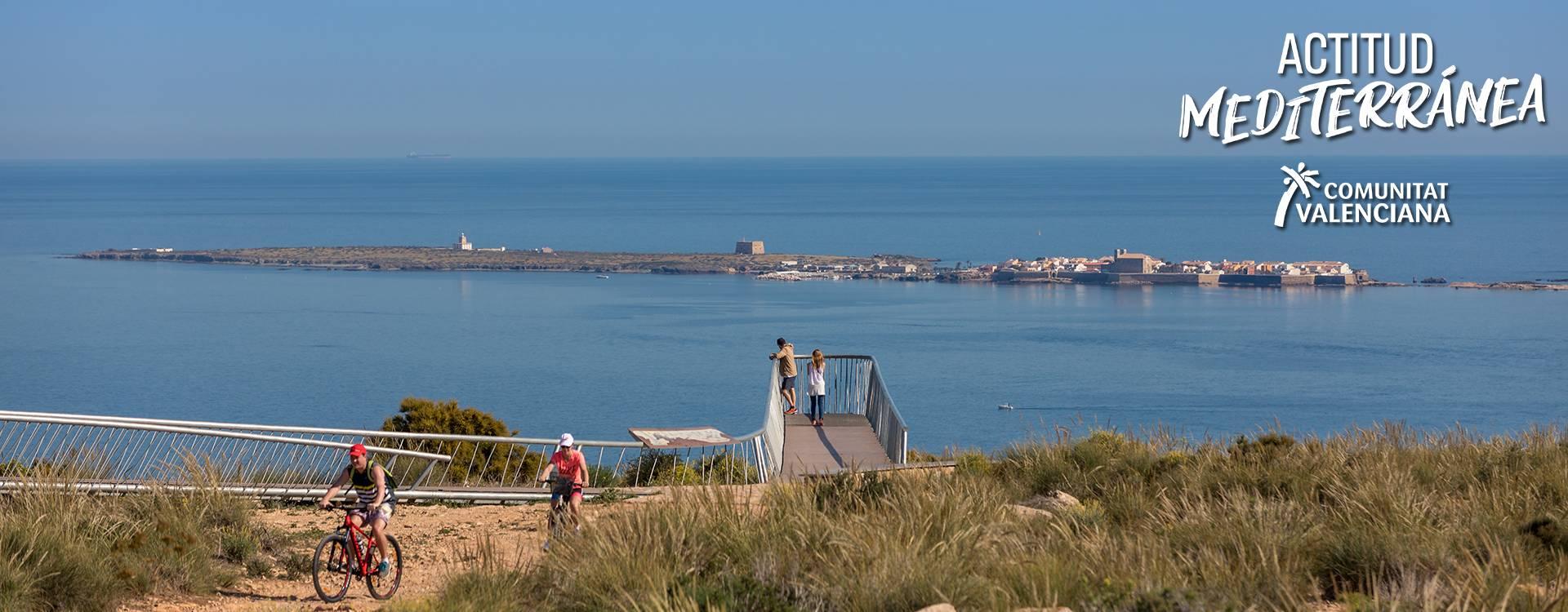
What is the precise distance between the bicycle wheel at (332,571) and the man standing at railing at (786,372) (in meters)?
10.3

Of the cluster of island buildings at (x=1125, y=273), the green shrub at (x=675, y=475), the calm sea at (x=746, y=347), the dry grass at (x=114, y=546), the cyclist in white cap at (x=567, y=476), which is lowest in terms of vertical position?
the calm sea at (x=746, y=347)

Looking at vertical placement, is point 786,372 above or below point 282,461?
above

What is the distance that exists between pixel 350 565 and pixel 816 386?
36.7ft

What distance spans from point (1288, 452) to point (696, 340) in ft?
229

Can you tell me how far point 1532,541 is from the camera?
7902 millimetres

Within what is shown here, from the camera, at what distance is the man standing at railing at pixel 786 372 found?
1961 cm

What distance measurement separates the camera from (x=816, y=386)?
19.7 meters

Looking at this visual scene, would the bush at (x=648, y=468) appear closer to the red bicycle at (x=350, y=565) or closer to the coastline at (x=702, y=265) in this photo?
the red bicycle at (x=350, y=565)

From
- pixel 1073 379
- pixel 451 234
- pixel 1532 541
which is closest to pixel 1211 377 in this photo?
pixel 1073 379

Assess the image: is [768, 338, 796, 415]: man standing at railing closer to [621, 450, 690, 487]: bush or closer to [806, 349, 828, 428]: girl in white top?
[806, 349, 828, 428]: girl in white top

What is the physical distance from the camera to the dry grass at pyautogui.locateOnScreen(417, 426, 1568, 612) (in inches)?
259

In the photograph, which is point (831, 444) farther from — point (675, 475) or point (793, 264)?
point (793, 264)

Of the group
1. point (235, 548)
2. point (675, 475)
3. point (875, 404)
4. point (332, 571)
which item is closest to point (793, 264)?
point (875, 404)

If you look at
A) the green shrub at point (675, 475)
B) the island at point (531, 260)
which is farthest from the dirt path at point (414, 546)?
the island at point (531, 260)
